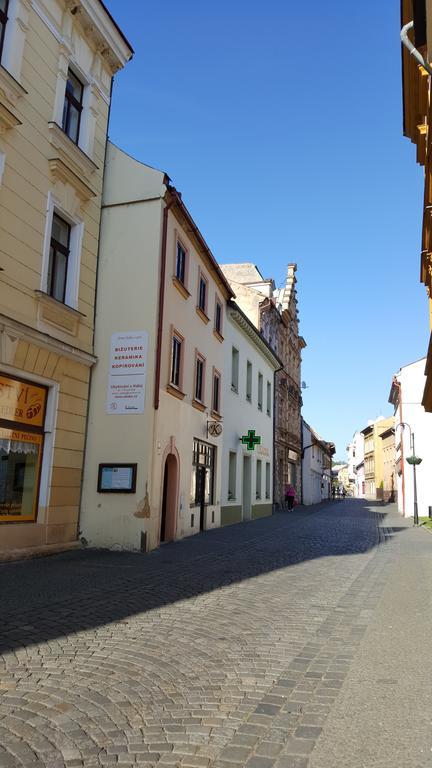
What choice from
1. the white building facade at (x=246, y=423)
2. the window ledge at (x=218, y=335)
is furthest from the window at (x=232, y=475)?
the window ledge at (x=218, y=335)

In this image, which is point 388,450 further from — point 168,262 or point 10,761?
point 10,761

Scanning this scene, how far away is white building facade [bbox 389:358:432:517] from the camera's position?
33.8m

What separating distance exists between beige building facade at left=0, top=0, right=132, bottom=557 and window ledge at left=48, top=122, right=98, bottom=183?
2 centimetres

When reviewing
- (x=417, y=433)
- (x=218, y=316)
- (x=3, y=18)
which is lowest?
(x=417, y=433)

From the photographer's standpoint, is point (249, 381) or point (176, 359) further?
point (249, 381)

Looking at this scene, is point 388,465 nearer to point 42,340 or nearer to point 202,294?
point 202,294

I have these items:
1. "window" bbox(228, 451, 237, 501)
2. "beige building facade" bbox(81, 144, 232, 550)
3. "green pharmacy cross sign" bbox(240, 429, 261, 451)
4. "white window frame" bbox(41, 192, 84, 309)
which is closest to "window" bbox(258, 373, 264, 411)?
"green pharmacy cross sign" bbox(240, 429, 261, 451)

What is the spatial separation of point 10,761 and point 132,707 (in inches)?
42.1

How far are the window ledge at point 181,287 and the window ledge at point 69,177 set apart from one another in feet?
10.00

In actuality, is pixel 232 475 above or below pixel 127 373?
below

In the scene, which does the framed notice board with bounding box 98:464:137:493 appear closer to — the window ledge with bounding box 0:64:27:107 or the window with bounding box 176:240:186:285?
the window with bounding box 176:240:186:285

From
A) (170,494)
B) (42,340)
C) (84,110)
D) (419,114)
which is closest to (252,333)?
(419,114)

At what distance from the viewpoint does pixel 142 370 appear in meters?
14.5

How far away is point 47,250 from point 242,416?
1471 cm
